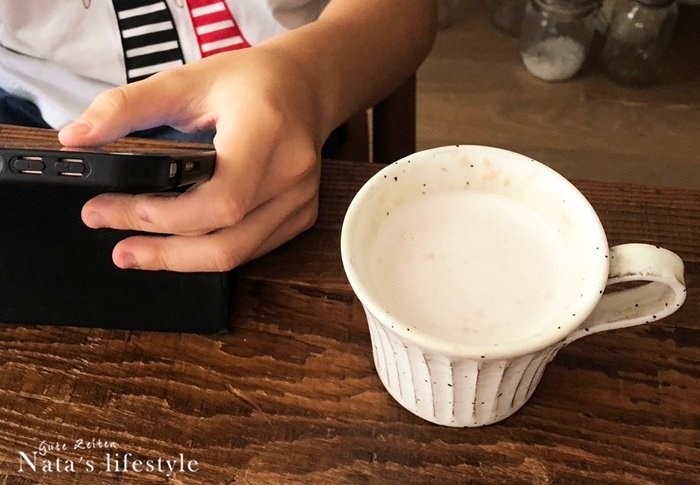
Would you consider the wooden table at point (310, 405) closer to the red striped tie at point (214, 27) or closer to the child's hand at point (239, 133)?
the child's hand at point (239, 133)

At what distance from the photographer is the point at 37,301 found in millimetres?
495

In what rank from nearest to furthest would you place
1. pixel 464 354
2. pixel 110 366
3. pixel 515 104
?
pixel 464 354
pixel 110 366
pixel 515 104

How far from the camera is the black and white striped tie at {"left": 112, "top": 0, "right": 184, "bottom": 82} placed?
0.64 meters

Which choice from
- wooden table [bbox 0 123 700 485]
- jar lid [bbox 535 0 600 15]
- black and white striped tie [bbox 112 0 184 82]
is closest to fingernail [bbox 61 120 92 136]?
wooden table [bbox 0 123 700 485]

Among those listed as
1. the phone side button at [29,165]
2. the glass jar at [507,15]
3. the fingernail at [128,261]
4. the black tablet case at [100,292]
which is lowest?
the glass jar at [507,15]

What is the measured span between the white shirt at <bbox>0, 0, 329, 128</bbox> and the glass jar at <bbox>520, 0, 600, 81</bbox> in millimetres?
976

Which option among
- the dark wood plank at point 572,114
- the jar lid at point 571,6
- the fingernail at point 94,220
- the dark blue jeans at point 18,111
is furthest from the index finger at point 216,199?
the jar lid at point 571,6

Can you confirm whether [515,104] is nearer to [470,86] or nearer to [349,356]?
[470,86]

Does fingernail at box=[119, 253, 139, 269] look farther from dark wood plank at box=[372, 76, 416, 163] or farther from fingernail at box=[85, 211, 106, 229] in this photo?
dark wood plank at box=[372, 76, 416, 163]

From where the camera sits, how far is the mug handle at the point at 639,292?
15.4 inches

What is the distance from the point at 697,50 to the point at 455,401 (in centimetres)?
145

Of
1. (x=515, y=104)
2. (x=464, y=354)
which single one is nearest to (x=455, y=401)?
(x=464, y=354)

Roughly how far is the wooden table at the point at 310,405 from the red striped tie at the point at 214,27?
24 centimetres

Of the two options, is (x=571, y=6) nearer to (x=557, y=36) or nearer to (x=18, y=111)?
(x=557, y=36)
